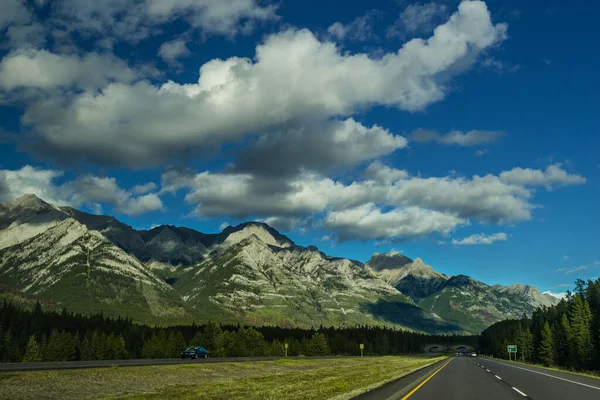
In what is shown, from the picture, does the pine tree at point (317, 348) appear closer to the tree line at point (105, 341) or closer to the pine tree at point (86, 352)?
the tree line at point (105, 341)

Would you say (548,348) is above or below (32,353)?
above

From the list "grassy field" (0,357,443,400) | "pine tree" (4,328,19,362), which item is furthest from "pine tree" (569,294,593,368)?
"pine tree" (4,328,19,362)

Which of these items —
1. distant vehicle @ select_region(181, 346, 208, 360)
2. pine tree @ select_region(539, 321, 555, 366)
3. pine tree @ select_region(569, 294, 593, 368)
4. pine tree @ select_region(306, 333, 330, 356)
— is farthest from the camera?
pine tree @ select_region(306, 333, 330, 356)

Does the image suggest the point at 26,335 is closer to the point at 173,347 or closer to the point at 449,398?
the point at 173,347

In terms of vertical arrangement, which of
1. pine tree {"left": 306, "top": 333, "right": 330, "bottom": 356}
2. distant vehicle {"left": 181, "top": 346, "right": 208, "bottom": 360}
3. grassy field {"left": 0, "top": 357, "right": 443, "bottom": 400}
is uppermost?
grassy field {"left": 0, "top": 357, "right": 443, "bottom": 400}

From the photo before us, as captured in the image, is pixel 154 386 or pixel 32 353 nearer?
pixel 154 386

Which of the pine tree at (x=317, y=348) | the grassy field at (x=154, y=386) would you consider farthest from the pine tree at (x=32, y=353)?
the pine tree at (x=317, y=348)

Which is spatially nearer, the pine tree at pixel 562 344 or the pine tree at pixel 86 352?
the pine tree at pixel 562 344

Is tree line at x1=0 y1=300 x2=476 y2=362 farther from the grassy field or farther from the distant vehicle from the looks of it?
the grassy field

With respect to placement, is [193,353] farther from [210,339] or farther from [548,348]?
[548,348]

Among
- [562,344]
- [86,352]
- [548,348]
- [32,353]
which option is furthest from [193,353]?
[548,348]

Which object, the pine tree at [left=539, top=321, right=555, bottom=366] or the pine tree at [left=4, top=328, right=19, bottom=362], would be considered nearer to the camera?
the pine tree at [left=4, top=328, right=19, bottom=362]

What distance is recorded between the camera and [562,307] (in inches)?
5797

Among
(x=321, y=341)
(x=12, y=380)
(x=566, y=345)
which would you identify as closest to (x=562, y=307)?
(x=566, y=345)
